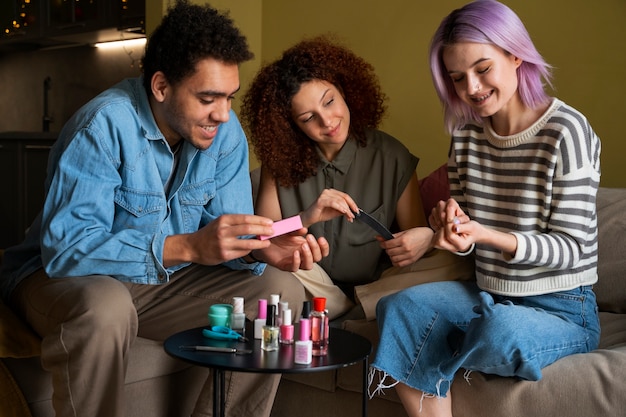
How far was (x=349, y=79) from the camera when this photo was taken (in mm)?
2557

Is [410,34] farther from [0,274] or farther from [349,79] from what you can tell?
[0,274]

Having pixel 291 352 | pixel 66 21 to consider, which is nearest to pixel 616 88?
pixel 291 352

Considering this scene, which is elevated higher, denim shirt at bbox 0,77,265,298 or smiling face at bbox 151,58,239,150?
smiling face at bbox 151,58,239,150

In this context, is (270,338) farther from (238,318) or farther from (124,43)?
(124,43)

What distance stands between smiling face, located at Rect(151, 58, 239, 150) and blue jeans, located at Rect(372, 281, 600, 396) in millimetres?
657

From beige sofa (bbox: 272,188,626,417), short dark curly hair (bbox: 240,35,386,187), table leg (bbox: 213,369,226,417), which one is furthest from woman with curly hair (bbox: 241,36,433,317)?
table leg (bbox: 213,369,226,417)

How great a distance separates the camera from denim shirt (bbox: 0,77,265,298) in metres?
1.95

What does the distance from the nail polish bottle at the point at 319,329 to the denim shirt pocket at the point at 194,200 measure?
580 millimetres

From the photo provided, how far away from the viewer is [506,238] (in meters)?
1.89

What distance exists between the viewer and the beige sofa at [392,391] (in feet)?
6.00

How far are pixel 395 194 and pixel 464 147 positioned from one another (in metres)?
0.40

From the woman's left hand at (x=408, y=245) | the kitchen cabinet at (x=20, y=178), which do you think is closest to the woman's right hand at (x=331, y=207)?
the woman's left hand at (x=408, y=245)

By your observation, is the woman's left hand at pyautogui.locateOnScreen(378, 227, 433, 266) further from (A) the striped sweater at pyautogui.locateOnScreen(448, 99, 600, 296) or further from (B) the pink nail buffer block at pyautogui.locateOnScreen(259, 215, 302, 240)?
(B) the pink nail buffer block at pyautogui.locateOnScreen(259, 215, 302, 240)

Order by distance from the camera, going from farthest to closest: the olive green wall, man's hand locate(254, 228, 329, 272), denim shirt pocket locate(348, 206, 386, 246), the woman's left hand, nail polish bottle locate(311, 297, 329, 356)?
the olive green wall
denim shirt pocket locate(348, 206, 386, 246)
the woman's left hand
man's hand locate(254, 228, 329, 272)
nail polish bottle locate(311, 297, 329, 356)
